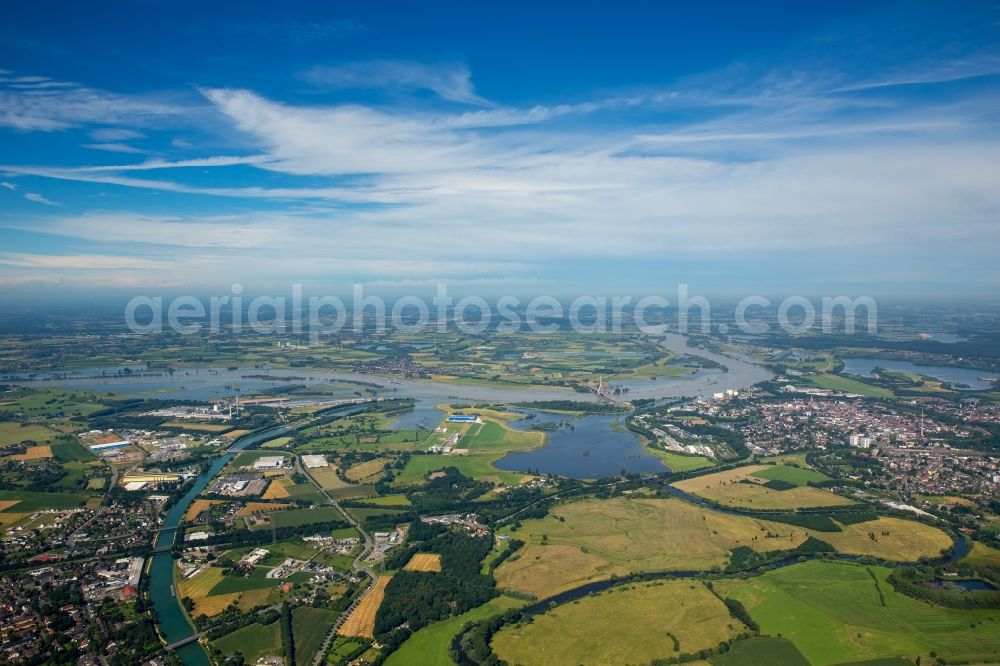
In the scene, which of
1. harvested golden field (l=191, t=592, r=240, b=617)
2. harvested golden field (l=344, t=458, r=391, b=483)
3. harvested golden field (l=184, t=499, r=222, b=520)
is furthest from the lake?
harvested golden field (l=191, t=592, r=240, b=617)

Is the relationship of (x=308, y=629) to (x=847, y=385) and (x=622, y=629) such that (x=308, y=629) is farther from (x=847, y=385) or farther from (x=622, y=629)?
(x=847, y=385)

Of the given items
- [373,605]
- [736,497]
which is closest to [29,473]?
[373,605]

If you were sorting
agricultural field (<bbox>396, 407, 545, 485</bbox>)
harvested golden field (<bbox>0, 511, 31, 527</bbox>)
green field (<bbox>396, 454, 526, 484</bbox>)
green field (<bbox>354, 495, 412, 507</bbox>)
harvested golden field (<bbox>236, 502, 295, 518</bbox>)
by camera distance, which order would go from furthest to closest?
agricultural field (<bbox>396, 407, 545, 485</bbox>) < green field (<bbox>396, 454, 526, 484</bbox>) < green field (<bbox>354, 495, 412, 507</bbox>) < harvested golden field (<bbox>236, 502, 295, 518</bbox>) < harvested golden field (<bbox>0, 511, 31, 527</bbox>)

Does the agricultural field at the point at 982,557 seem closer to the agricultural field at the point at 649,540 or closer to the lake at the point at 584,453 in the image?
the agricultural field at the point at 649,540

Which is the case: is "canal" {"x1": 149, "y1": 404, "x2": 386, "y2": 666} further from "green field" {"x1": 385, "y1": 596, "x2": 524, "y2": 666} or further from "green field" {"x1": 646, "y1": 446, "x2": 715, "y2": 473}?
"green field" {"x1": 646, "y1": 446, "x2": 715, "y2": 473}

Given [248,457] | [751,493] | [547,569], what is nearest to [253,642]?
[547,569]

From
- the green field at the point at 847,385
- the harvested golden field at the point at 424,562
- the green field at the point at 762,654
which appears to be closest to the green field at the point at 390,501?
the harvested golden field at the point at 424,562
